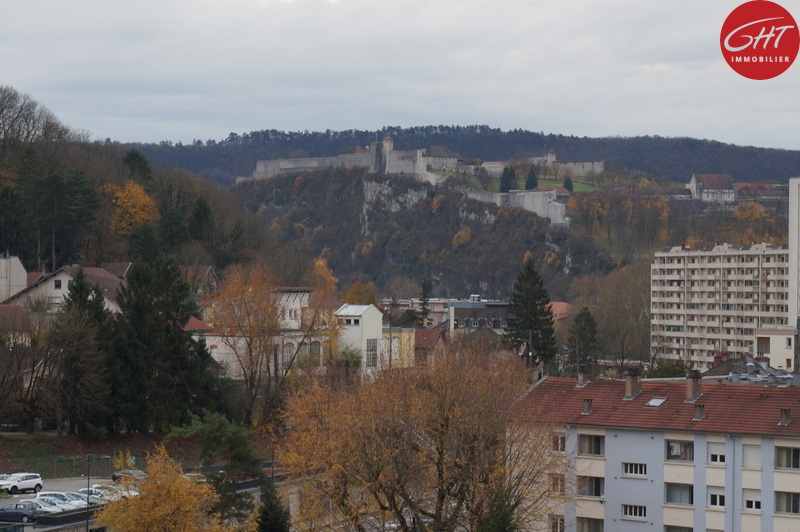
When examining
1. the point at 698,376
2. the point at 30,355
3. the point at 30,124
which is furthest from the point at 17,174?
the point at 698,376

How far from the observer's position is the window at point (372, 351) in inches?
2672

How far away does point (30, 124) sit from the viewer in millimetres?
95438

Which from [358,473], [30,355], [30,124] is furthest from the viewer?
[30,124]

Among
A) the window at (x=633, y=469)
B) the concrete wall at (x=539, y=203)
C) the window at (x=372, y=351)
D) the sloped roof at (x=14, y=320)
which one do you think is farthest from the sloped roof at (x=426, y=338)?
the concrete wall at (x=539, y=203)

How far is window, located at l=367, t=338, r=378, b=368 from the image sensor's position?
67.9m

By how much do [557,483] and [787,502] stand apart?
6.08 meters

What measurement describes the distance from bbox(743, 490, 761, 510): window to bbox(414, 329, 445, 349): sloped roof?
1697 inches

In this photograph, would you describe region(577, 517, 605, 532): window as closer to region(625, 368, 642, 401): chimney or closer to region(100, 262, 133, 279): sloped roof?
region(625, 368, 642, 401): chimney

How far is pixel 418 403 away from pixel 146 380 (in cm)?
1874

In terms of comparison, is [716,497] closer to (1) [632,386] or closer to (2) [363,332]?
(1) [632,386]

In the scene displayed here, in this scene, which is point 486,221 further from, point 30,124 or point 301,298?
point 301,298

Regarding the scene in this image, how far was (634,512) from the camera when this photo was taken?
3500cm

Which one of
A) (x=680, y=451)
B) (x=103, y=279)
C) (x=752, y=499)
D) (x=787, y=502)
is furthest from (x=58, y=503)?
(x=103, y=279)

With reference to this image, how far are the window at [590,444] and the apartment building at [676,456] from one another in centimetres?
3
